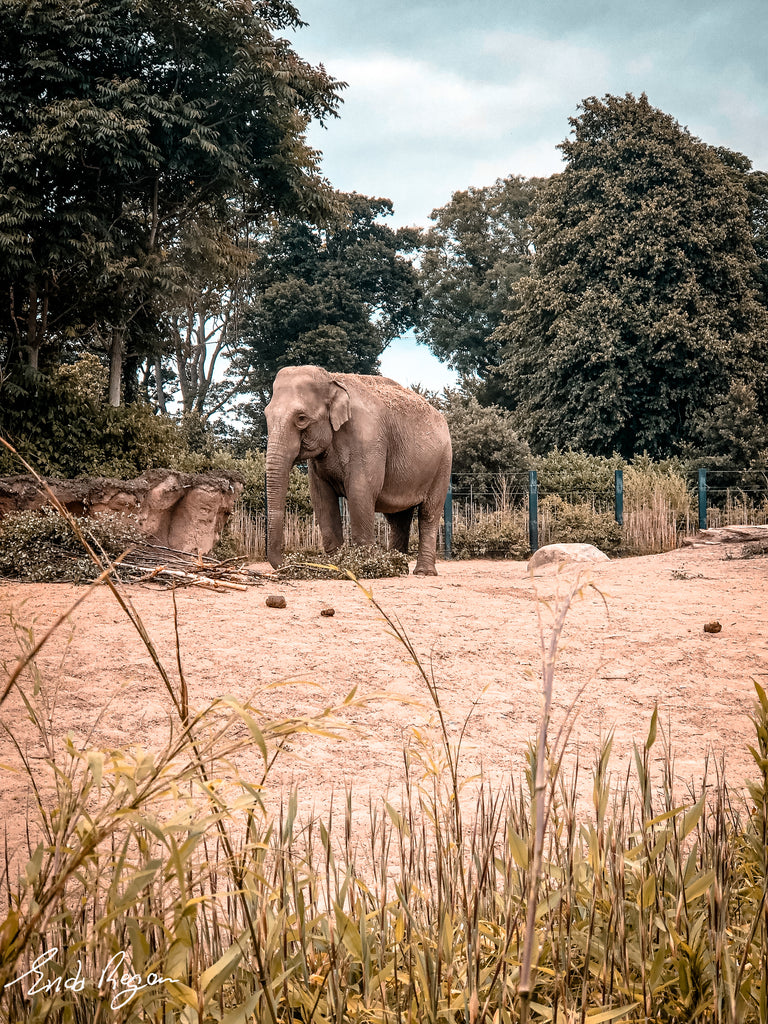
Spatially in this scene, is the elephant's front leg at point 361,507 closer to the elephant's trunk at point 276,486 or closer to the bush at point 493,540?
the elephant's trunk at point 276,486

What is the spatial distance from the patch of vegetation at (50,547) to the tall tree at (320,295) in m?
23.3

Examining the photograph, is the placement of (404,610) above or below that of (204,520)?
below

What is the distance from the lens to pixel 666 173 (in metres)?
26.6

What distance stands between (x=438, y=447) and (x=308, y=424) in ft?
7.22

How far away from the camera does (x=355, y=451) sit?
992cm

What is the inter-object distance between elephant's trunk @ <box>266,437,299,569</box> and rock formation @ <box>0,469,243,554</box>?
1.40m

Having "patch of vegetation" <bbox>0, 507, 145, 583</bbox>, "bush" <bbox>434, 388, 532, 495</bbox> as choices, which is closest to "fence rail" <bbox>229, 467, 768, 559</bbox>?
"bush" <bbox>434, 388, 532, 495</bbox>

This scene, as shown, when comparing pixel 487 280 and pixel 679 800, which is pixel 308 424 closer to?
pixel 679 800

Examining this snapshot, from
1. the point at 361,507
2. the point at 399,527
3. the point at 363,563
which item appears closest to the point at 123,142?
the point at 399,527

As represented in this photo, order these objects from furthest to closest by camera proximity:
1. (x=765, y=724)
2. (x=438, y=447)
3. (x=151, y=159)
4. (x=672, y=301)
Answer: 1. (x=672, y=301)
2. (x=151, y=159)
3. (x=438, y=447)
4. (x=765, y=724)

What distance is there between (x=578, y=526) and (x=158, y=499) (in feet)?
32.6

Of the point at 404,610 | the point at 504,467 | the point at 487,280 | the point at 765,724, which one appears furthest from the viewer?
the point at 487,280

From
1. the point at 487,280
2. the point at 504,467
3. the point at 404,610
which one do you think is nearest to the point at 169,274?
the point at 504,467

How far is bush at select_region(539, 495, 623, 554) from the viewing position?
701 inches
